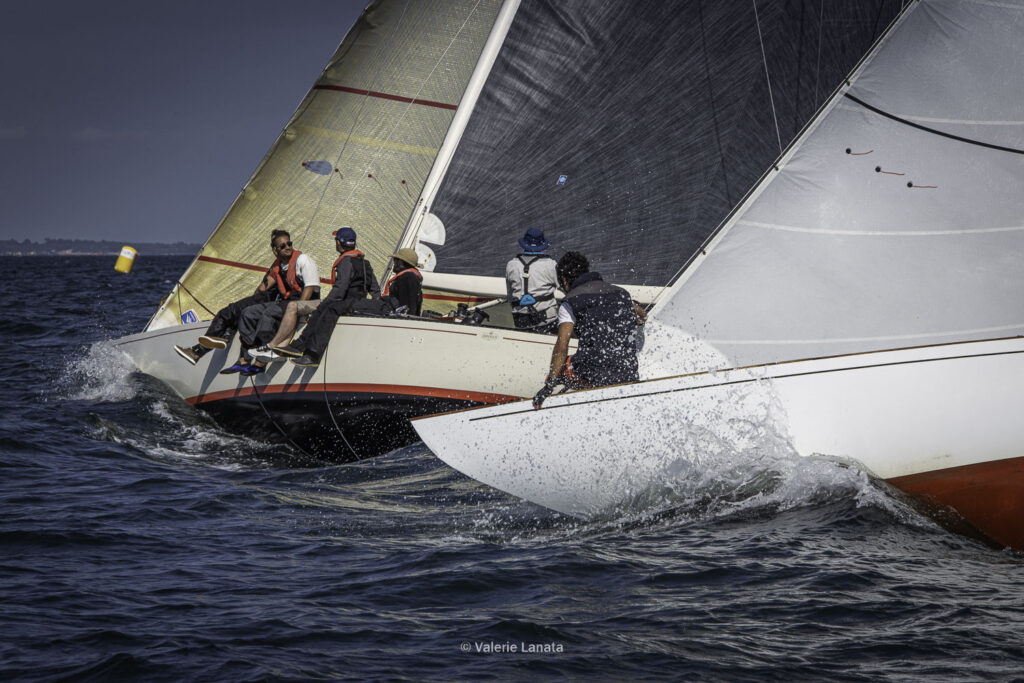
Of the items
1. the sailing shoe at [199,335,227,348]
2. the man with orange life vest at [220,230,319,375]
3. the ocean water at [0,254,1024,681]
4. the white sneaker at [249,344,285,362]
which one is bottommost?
the ocean water at [0,254,1024,681]

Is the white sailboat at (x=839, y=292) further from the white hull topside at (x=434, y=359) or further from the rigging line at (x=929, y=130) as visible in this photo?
the white hull topside at (x=434, y=359)

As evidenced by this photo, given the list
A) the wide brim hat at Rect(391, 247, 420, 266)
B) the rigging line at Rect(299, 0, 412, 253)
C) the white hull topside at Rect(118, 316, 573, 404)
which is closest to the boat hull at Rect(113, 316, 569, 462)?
the white hull topside at Rect(118, 316, 573, 404)

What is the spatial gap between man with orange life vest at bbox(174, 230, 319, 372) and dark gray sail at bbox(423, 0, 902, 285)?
1.50m

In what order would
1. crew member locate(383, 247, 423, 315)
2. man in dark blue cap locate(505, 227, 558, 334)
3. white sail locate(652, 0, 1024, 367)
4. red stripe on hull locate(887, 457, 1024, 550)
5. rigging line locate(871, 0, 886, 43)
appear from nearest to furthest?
red stripe on hull locate(887, 457, 1024, 550) → white sail locate(652, 0, 1024, 367) → rigging line locate(871, 0, 886, 43) → man in dark blue cap locate(505, 227, 558, 334) → crew member locate(383, 247, 423, 315)

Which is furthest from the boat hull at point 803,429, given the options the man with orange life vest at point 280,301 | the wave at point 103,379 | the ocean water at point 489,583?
the wave at point 103,379

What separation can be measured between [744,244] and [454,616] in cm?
356

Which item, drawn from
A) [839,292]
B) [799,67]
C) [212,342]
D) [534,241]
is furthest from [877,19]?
[212,342]

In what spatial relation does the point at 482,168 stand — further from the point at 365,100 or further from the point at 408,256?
the point at 365,100

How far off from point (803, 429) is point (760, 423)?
0.25m

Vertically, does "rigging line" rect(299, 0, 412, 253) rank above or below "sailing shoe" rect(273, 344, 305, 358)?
above

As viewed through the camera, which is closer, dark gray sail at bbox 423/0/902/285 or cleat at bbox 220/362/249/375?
cleat at bbox 220/362/249/375

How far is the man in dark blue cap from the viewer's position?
9148 mm

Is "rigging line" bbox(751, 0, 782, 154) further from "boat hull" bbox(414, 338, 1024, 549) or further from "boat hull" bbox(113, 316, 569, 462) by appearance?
"boat hull" bbox(414, 338, 1024, 549)

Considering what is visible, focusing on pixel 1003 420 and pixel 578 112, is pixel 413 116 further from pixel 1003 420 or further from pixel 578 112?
pixel 1003 420
